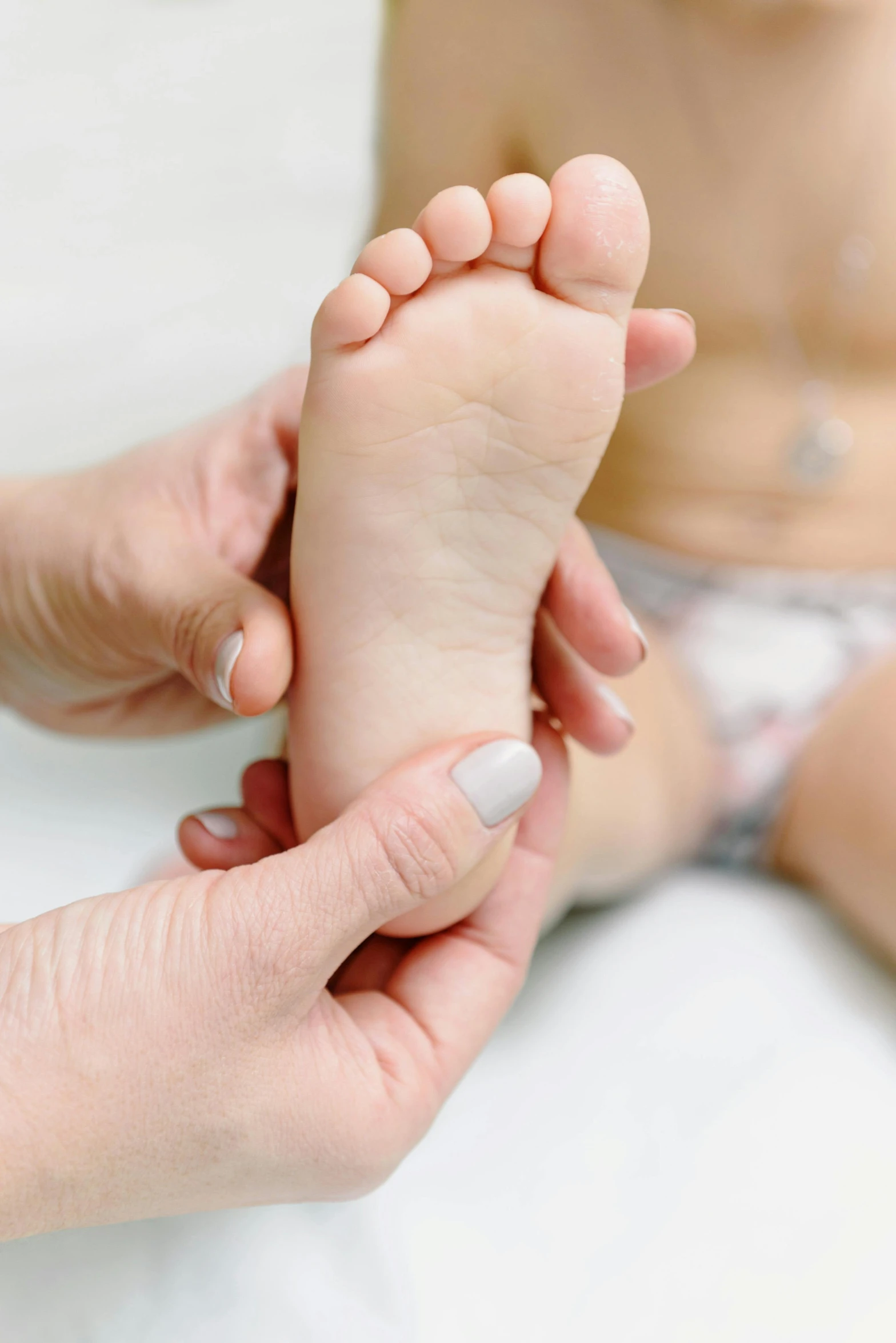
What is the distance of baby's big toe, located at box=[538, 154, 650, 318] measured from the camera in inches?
15.8

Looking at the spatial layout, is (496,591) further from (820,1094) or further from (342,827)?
(820,1094)

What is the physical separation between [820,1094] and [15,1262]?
0.38 meters

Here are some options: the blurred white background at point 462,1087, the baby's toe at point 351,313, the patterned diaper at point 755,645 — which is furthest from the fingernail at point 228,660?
the patterned diaper at point 755,645

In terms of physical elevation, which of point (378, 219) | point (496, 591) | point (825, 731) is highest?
point (378, 219)

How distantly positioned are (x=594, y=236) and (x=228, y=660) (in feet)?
0.70

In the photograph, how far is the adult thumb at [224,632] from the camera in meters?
0.46

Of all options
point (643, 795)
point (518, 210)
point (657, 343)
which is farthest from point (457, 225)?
point (643, 795)

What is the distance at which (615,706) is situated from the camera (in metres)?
0.56

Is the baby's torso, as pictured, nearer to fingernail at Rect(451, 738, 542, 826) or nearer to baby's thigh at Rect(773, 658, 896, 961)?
baby's thigh at Rect(773, 658, 896, 961)

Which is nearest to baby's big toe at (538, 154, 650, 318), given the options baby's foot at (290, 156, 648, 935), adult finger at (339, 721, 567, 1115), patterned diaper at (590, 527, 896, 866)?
baby's foot at (290, 156, 648, 935)

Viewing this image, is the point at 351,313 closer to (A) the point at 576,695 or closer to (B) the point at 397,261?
(B) the point at 397,261

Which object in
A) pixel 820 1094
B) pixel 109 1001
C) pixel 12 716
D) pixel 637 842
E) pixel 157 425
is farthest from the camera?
pixel 157 425

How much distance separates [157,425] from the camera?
0.91 meters

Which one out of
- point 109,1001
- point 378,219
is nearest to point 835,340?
point 378,219
